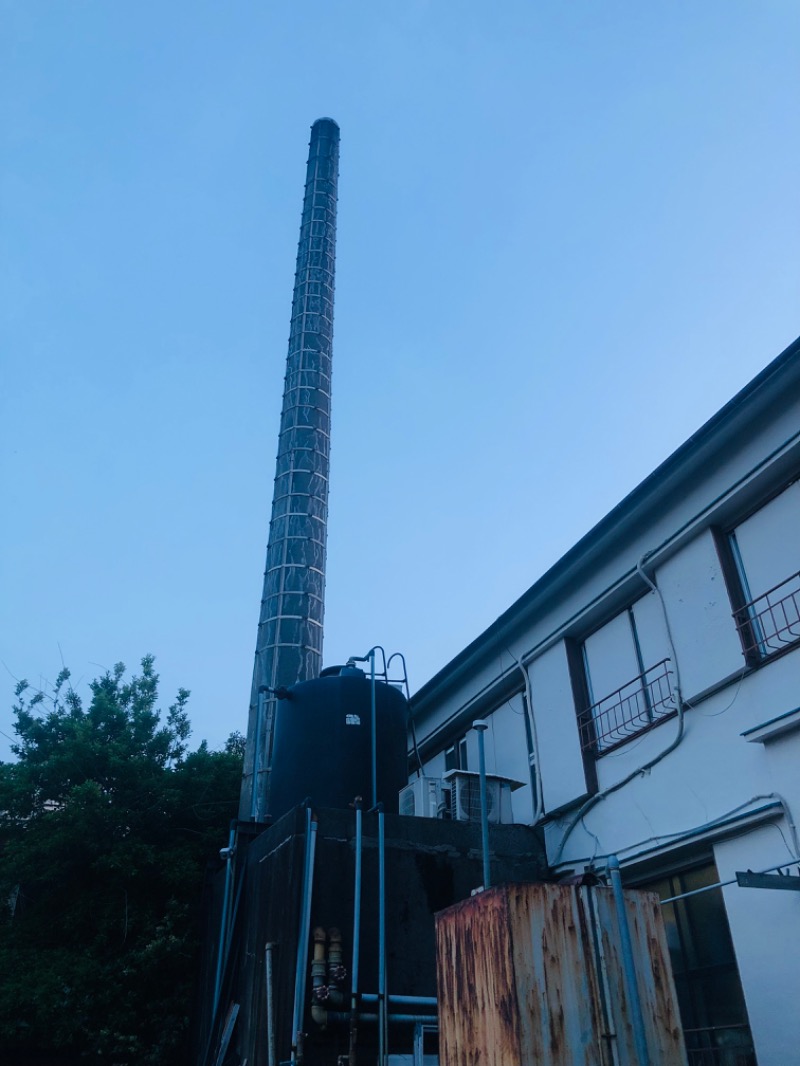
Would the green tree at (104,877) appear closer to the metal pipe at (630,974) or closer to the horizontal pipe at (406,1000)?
the horizontal pipe at (406,1000)

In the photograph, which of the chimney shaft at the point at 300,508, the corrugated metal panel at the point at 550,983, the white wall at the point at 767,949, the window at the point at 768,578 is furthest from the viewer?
the chimney shaft at the point at 300,508

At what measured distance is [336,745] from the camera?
37.6ft

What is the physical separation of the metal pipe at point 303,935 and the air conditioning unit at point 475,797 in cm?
210

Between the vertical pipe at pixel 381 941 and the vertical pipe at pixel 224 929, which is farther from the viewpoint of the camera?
the vertical pipe at pixel 224 929

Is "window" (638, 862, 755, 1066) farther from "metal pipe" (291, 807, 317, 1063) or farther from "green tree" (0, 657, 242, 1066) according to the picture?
"green tree" (0, 657, 242, 1066)

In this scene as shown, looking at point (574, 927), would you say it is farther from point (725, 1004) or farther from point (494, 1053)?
point (725, 1004)

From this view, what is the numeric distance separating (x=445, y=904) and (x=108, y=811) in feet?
19.5

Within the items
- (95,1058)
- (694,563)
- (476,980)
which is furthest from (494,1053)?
(95,1058)

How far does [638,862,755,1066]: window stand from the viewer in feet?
25.8

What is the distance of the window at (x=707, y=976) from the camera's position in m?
7.87

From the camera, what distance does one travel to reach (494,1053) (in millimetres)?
5207

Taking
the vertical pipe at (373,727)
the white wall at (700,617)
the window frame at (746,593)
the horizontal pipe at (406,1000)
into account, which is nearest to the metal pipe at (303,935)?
the horizontal pipe at (406,1000)

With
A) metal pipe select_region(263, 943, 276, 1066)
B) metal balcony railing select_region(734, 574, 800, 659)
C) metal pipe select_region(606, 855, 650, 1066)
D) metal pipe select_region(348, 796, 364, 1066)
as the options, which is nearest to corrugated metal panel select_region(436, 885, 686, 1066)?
metal pipe select_region(606, 855, 650, 1066)

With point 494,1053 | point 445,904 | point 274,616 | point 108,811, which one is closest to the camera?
point 494,1053
